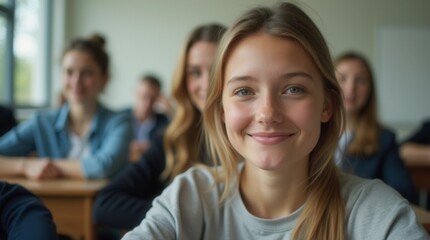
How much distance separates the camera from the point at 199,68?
1923 mm

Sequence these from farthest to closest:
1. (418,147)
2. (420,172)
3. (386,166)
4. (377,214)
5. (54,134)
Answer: (418,147), (420,172), (54,134), (386,166), (377,214)

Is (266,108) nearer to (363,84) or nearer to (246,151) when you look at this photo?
(246,151)

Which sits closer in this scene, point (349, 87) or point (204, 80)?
point (204, 80)

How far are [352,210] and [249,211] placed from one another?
A: 0.86 feet

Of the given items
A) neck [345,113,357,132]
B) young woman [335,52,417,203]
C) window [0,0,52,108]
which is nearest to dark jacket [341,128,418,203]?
young woman [335,52,417,203]

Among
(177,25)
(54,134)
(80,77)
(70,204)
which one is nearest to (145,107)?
(177,25)

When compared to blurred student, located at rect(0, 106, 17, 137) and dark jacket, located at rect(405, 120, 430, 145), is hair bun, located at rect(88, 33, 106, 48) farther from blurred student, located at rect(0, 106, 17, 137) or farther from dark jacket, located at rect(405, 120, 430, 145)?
dark jacket, located at rect(405, 120, 430, 145)

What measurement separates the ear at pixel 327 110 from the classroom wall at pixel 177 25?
5.48 meters

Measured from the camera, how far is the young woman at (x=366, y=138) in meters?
2.26

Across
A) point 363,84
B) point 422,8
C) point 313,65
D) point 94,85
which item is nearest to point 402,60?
point 422,8

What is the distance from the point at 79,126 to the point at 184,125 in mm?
952

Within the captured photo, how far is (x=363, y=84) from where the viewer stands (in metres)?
2.74

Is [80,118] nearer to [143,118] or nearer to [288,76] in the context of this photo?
[288,76]

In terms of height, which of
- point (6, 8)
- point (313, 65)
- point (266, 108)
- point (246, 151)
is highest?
point (6, 8)
